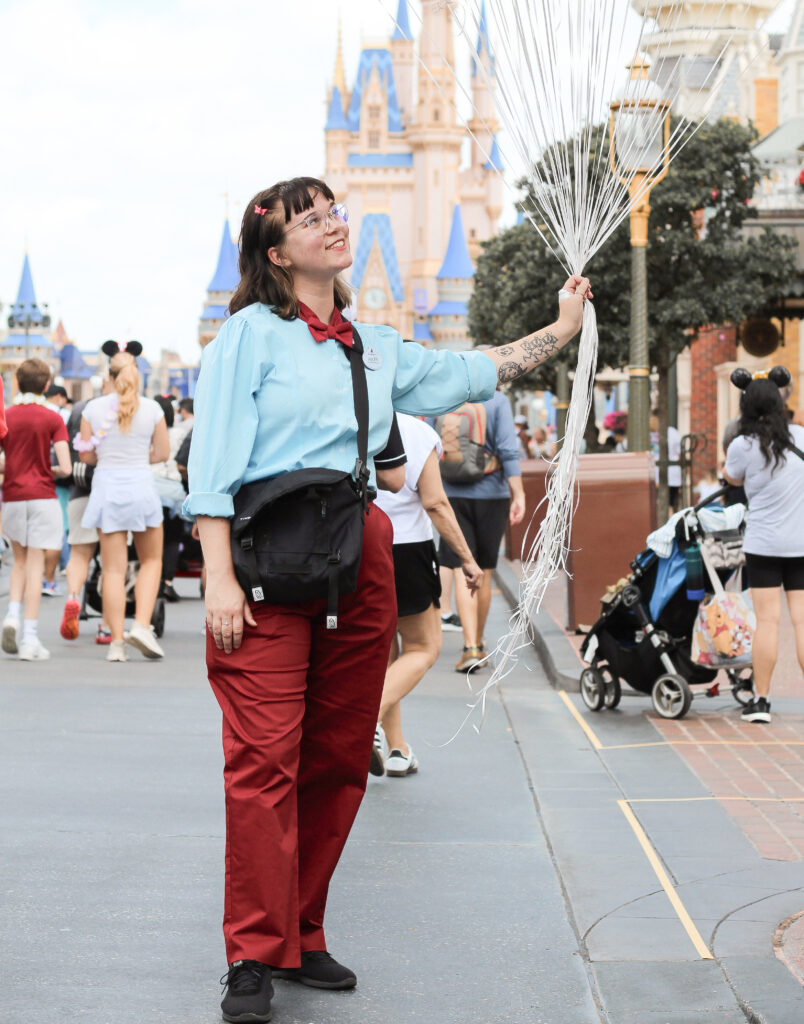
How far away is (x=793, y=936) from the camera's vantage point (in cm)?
425

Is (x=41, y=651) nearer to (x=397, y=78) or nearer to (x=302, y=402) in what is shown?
(x=302, y=402)

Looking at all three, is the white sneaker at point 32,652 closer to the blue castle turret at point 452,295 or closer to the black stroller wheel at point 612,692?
the black stroller wheel at point 612,692

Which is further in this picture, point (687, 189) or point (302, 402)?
point (687, 189)

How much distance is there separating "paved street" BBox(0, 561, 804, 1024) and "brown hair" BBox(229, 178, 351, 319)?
1705mm

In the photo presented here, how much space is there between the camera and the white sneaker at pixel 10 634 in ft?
33.7

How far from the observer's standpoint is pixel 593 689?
8242 millimetres

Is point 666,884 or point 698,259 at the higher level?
point 698,259

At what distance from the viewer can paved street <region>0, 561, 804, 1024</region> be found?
3.88m

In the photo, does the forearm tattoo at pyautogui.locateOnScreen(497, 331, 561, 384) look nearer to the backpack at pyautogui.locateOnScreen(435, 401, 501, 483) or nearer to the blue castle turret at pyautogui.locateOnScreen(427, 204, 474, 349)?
the backpack at pyautogui.locateOnScreen(435, 401, 501, 483)

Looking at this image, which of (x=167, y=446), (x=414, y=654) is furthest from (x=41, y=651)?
(x=414, y=654)

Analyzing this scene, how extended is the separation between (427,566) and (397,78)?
146478 mm

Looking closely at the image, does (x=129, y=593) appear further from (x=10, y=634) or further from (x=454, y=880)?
(x=454, y=880)

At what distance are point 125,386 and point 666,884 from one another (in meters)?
5.85

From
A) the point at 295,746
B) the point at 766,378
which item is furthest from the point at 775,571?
the point at 295,746
